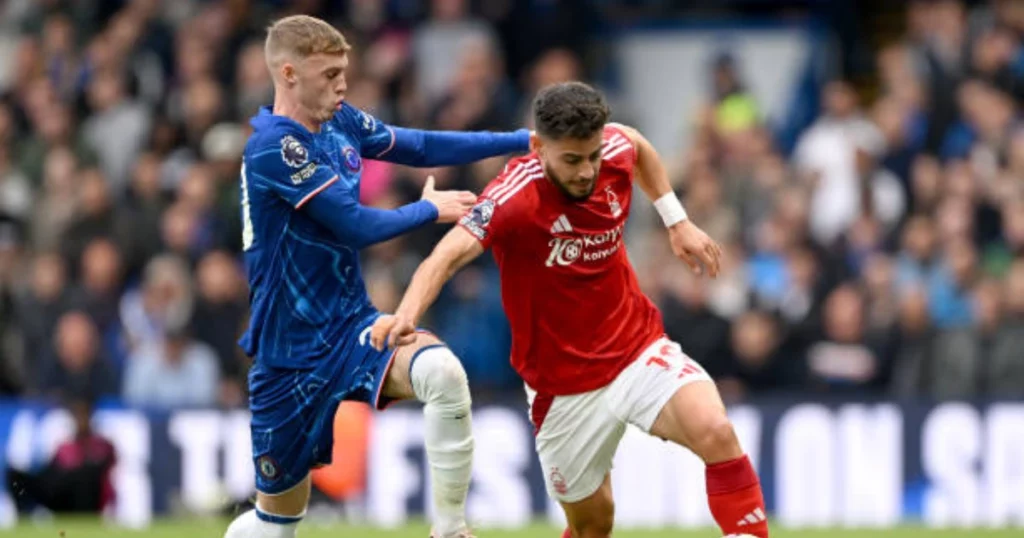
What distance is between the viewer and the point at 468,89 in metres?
19.0

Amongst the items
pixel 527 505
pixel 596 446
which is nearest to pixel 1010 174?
pixel 527 505

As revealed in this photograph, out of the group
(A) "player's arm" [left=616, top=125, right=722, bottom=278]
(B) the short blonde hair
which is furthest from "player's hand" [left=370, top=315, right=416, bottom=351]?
(A) "player's arm" [left=616, top=125, right=722, bottom=278]

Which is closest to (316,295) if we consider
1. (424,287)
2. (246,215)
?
(246,215)

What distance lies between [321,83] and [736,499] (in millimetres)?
2695

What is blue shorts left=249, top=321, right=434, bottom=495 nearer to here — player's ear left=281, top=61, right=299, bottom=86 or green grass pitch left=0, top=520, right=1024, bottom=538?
player's ear left=281, top=61, right=299, bottom=86

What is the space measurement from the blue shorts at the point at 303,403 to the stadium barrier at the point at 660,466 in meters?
6.11

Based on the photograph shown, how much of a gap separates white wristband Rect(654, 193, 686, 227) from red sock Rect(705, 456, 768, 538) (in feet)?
4.50

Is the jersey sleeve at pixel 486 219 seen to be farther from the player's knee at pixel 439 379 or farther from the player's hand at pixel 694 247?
the player's hand at pixel 694 247

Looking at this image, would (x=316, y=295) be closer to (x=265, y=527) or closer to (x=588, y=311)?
(x=265, y=527)

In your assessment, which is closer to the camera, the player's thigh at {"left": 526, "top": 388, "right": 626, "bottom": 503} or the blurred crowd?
the player's thigh at {"left": 526, "top": 388, "right": 626, "bottom": 503}

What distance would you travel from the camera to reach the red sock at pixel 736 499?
9.46 metres

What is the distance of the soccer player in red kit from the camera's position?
948 cm

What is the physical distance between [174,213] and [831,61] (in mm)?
6954

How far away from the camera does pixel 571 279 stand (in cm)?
988
